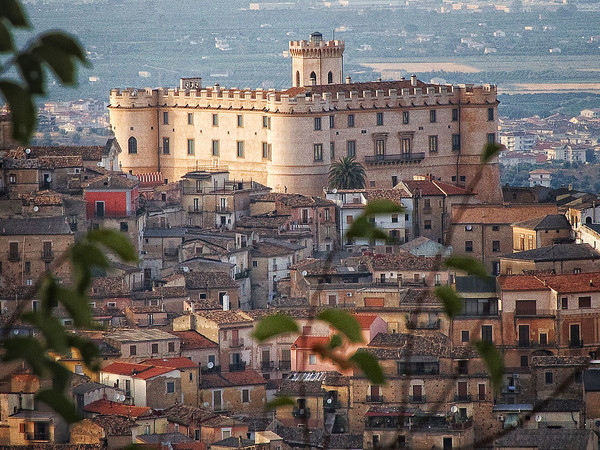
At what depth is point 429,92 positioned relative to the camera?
167 ft

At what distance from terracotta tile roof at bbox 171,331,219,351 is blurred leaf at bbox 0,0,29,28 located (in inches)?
1133

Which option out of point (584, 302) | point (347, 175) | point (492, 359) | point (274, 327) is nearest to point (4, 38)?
point (274, 327)

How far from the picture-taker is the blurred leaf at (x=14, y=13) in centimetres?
358

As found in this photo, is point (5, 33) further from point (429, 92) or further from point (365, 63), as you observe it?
point (365, 63)

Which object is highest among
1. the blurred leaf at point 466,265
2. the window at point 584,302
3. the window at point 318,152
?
the window at point 318,152

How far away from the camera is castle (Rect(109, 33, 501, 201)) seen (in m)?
49.1

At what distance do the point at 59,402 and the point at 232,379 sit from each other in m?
27.9

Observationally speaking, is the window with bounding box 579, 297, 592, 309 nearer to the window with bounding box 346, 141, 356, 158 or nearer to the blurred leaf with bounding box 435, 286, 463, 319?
the window with bounding box 346, 141, 356, 158

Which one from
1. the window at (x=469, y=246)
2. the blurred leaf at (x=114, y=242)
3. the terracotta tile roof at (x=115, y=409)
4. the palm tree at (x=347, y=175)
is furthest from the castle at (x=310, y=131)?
the blurred leaf at (x=114, y=242)

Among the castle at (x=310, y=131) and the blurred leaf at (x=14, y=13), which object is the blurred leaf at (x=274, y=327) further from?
the castle at (x=310, y=131)

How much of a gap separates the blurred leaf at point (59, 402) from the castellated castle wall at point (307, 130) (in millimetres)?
45199

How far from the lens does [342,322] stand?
13.0 ft

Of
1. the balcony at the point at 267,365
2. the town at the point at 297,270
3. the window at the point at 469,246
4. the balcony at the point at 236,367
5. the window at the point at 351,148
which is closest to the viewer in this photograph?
the town at the point at 297,270

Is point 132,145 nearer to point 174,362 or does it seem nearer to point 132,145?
point 132,145
